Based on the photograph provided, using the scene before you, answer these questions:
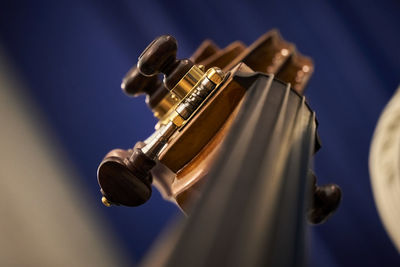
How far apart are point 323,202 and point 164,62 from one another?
0.98ft

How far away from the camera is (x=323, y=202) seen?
1.57 feet

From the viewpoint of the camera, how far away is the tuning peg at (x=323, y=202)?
48 centimetres

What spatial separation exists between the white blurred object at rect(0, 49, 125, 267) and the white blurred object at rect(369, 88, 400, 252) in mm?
694

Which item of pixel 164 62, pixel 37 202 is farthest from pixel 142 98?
pixel 164 62

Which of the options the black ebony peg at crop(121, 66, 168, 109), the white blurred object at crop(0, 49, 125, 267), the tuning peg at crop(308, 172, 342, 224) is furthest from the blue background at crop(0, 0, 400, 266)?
the tuning peg at crop(308, 172, 342, 224)

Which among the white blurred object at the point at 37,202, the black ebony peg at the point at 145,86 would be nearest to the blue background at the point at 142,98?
the white blurred object at the point at 37,202

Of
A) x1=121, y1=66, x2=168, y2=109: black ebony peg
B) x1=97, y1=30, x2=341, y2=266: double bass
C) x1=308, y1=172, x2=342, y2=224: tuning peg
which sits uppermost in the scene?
x1=121, y1=66, x2=168, y2=109: black ebony peg

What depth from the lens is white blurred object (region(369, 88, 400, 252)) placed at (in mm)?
786

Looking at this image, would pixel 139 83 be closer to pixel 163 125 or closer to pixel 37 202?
pixel 163 125

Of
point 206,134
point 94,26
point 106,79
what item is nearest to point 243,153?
point 206,134

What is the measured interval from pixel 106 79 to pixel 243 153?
84 centimetres

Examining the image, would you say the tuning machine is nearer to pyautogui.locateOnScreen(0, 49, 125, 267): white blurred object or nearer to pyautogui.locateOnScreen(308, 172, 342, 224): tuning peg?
pyautogui.locateOnScreen(308, 172, 342, 224): tuning peg

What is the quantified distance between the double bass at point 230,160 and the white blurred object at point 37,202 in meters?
0.43

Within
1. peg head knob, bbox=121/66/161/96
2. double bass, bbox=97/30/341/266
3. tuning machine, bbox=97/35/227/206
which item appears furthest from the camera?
peg head knob, bbox=121/66/161/96
